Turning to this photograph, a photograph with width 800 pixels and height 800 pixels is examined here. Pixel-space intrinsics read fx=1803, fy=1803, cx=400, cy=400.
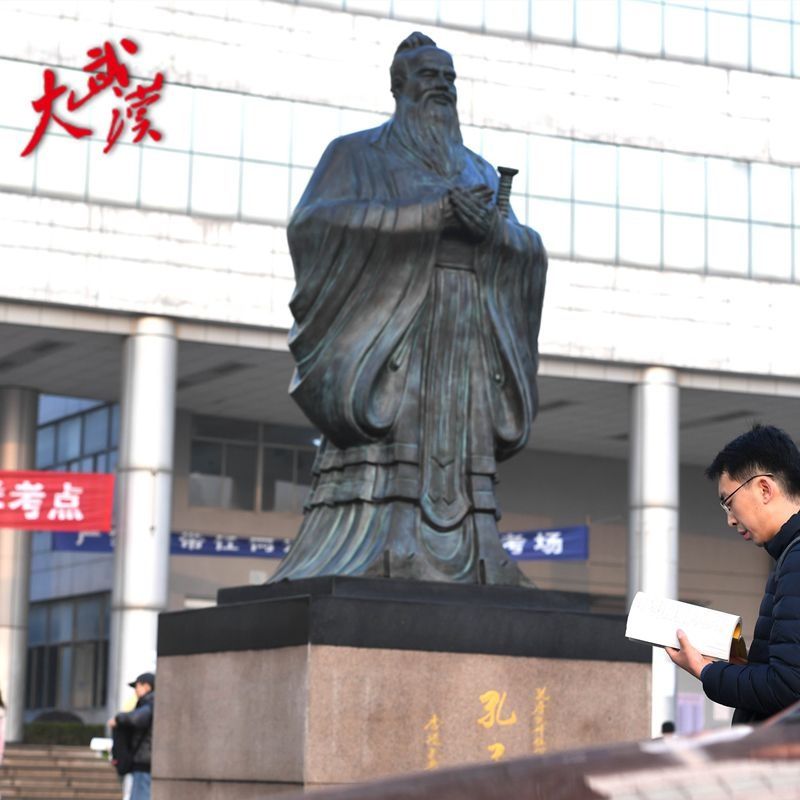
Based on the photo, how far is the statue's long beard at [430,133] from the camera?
8.43 m

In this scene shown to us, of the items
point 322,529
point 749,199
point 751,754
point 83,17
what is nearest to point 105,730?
point 83,17

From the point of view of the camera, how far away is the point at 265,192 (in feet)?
86.2

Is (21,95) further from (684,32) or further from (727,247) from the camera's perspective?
(727,247)

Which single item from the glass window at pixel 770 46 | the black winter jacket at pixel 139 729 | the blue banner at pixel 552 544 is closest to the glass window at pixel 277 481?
the blue banner at pixel 552 544

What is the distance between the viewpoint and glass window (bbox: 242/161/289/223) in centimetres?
2617

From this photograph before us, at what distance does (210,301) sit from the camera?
2581 centimetres

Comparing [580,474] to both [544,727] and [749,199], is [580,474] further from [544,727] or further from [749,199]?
[544,727]

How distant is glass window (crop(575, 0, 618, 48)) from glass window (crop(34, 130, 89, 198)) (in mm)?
8374

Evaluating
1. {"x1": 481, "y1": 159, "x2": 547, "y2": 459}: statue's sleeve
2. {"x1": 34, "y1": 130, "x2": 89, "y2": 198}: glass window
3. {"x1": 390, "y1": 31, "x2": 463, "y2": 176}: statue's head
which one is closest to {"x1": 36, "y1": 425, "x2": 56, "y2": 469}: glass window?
{"x1": 34, "y1": 130, "x2": 89, "y2": 198}: glass window

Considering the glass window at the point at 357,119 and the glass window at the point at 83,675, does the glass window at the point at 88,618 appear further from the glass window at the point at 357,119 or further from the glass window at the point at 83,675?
the glass window at the point at 357,119

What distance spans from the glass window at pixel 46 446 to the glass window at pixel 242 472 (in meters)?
4.29

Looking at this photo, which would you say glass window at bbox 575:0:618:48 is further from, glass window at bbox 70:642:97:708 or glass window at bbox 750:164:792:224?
glass window at bbox 70:642:97:708

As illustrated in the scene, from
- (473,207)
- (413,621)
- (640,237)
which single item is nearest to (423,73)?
(473,207)

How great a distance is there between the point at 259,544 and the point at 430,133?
936 inches
